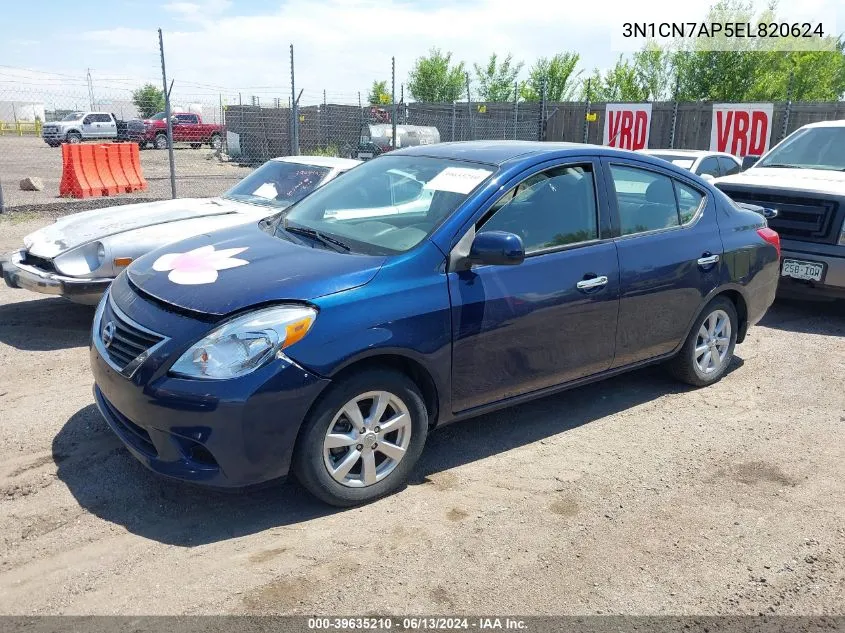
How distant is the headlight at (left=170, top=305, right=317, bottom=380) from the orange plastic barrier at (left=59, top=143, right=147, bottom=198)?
12.8 m

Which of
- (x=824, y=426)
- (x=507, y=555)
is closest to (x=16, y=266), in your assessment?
(x=507, y=555)

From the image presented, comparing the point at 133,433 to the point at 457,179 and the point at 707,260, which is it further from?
the point at 707,260

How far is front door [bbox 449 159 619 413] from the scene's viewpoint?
384 cm

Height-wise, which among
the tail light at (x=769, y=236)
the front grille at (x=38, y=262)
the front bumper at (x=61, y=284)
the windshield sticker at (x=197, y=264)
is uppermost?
the windshield sticker at (x=197, y=264)

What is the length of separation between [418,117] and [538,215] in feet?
75.5

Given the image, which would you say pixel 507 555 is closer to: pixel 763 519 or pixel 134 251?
pixel 763 519

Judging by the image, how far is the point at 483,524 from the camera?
11.5ft

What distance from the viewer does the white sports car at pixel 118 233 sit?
19.0ft

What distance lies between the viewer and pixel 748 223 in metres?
5.44

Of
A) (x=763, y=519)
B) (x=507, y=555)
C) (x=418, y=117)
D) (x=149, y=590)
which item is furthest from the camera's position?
(x=418, y=117)

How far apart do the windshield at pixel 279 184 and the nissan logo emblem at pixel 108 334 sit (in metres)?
3.45

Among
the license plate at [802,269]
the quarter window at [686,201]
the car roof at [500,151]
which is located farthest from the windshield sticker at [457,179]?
the license plate at [802,269]

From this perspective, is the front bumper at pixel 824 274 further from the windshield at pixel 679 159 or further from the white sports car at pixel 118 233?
the white sports car at pixel 118 233

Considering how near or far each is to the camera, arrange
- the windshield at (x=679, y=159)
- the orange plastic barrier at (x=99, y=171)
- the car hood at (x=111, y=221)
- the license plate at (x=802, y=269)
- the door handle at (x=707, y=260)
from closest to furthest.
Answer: the door handle at (x=707, y=260) < the car hood at (x=111, y=221) < the license plate at (x=802, y=269) < the windshield at (x=679, y=159) < the orange plastic barrier at (x=99, y=171)
